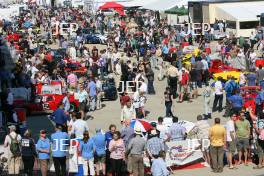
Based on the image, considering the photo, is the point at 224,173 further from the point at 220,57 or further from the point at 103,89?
the point at 220,57

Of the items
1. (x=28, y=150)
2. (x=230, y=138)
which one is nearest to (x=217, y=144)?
(x=230, y=138)

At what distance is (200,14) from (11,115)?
97.5ft

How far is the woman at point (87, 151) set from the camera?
15.1 meters

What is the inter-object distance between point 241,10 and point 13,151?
31.9m

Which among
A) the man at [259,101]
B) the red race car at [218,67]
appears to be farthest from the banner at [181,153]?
the red race car at [218,67]

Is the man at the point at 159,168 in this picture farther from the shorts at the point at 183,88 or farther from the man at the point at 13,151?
the shorts at the point at 183,88

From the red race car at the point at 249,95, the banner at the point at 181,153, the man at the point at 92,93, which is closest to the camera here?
the banner at the point at 181,153

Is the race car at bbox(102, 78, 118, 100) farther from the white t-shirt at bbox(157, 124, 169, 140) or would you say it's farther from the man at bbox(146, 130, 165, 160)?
the man at bbox(146, 130, 165, 160)

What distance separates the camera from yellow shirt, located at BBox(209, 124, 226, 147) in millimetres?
15711

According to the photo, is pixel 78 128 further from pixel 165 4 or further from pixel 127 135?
pixel 165 4

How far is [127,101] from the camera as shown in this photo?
20.6m

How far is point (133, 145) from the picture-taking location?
590 inches

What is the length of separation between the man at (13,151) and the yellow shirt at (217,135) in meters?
4.47

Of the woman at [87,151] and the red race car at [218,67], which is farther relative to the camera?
the red race car at [218,67]
